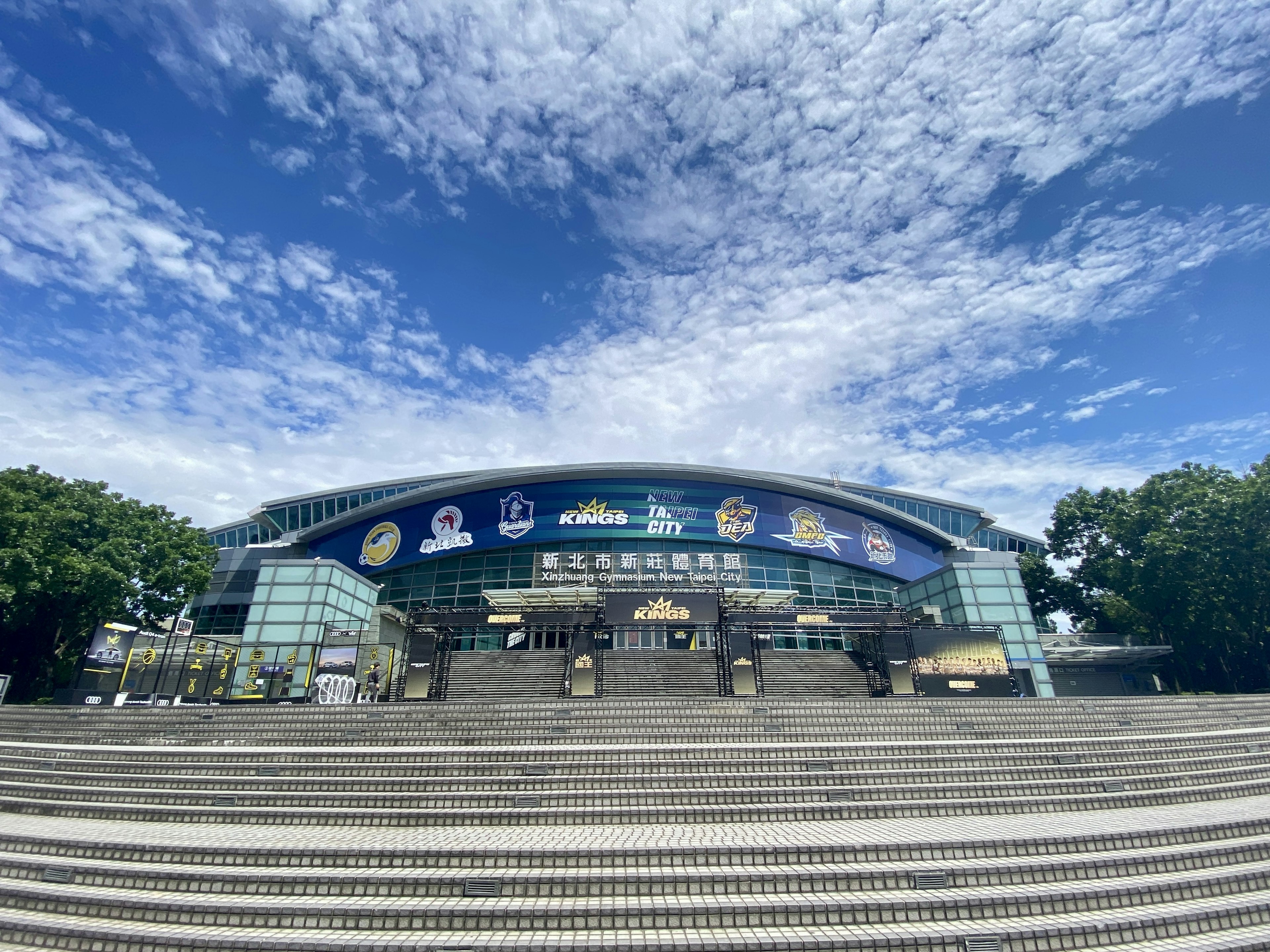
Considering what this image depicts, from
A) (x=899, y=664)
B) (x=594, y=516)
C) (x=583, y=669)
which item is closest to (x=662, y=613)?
(x=583, y=669)

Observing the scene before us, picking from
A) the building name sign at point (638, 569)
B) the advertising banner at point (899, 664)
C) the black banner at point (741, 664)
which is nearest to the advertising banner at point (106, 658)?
the building name sign at point (638, 569)

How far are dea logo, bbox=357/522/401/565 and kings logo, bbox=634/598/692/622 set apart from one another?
23.1 m

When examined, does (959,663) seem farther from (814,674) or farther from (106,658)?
(106,658)

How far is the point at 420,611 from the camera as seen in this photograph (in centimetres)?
2069

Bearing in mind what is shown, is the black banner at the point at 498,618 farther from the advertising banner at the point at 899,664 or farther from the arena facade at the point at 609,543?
the arena facade at the point at 609,543

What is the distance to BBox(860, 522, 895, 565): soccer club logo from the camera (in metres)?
38.3

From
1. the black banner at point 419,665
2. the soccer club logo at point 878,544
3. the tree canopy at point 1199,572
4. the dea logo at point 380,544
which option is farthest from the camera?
the soccer club logo at point 878,544

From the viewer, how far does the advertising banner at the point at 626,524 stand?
1452 inches

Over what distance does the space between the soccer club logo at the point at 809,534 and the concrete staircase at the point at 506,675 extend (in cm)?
1768

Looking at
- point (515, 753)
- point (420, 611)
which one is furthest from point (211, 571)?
point (515, 753)

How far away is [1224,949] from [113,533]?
112 ft

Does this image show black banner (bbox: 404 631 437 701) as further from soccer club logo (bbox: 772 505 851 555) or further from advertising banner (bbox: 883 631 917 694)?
soccer club logo (bbox: 772 505 851 555)

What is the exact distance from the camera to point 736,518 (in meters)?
37.5

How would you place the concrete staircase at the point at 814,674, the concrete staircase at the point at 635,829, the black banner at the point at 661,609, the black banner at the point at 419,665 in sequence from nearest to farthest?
the concrete staircase at the point at 635,829
the black banner at the point at 419,665
the black banner at the point at 661,609
the concrete staircase at the point at 814,674
